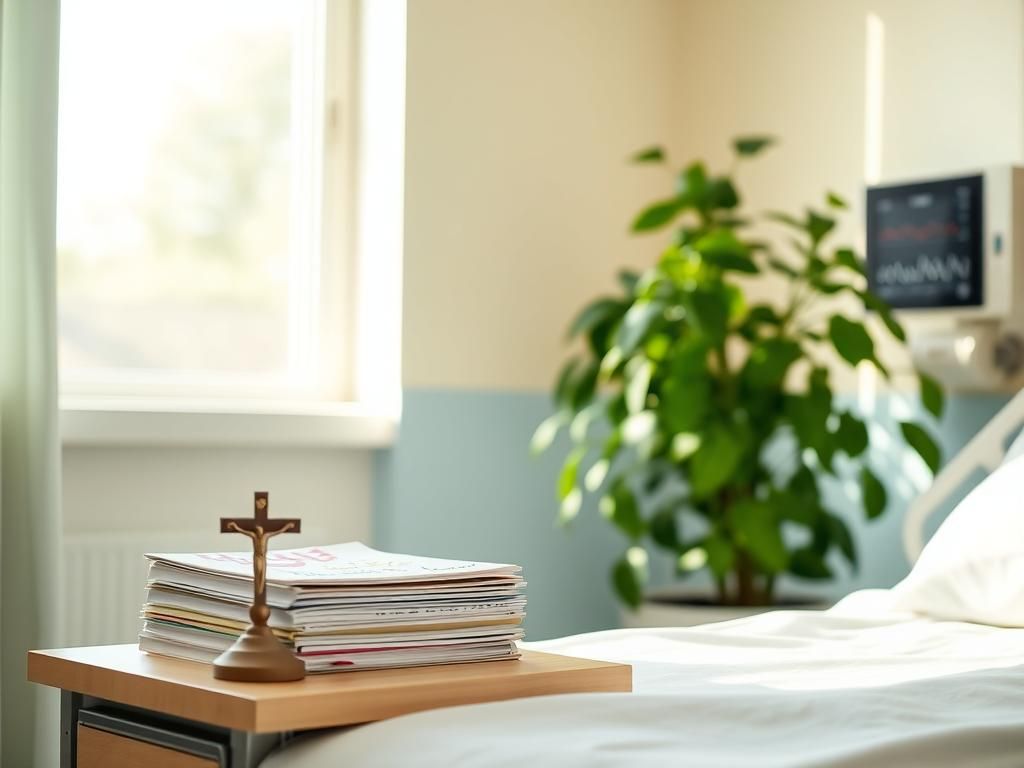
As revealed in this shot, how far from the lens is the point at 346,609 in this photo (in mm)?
1115

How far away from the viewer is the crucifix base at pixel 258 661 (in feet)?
3.42

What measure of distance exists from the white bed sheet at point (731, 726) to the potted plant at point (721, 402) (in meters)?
Result: 1.30

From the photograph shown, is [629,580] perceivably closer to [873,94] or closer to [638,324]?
[638,324]

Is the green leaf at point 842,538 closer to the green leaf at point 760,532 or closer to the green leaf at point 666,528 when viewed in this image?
the green leaf at point 760,532

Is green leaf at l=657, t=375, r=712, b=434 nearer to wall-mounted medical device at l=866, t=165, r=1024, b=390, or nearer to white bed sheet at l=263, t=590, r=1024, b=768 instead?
wall-mounted medical device at l=866, t=165, r=1024, b=390

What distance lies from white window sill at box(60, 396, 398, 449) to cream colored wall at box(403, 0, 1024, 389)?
159mm

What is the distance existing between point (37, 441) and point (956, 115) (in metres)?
1.98

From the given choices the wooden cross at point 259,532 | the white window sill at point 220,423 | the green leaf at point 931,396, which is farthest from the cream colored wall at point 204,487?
the wooden cross at point 259,532

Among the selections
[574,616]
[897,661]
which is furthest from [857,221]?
[897,661]

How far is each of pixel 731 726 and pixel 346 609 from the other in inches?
12.7

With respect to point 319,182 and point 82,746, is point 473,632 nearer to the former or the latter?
point 82,746

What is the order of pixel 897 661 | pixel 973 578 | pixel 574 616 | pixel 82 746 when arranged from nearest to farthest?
pixel 82 746 → pixel 897 661 → pixel 973 578 → pixel 574 616

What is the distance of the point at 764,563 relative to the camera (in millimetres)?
2713

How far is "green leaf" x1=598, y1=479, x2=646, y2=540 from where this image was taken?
9.57 feet
